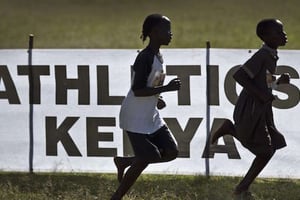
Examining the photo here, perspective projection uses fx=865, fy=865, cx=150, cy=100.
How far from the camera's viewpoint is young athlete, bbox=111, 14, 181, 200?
695 centimetres

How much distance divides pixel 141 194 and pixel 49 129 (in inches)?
60.8

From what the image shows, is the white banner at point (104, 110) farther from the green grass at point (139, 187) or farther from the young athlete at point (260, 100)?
the young athlete at point (260, 100)

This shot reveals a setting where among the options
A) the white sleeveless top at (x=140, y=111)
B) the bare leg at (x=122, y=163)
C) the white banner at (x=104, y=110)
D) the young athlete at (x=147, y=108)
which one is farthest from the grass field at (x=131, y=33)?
the white sleeveless top at (x=140, y=111)

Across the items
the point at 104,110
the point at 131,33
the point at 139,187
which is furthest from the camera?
the point at 131,33

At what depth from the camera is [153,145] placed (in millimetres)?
7082

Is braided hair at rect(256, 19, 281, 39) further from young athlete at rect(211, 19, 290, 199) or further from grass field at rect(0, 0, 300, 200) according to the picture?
grass field at rect(0, 0, 300, 200)

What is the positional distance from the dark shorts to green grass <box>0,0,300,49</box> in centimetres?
1228

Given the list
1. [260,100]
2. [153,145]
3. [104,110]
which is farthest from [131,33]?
[153,145]

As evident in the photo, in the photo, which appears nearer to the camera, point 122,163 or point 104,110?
point 122,163

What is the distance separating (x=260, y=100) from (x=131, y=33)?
17.0 metres

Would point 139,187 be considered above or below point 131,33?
above

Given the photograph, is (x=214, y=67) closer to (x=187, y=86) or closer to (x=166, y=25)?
(x=187, y=86)

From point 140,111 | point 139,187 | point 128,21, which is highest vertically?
point 140,111

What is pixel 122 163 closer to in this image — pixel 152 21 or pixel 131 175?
pixel 131 175
